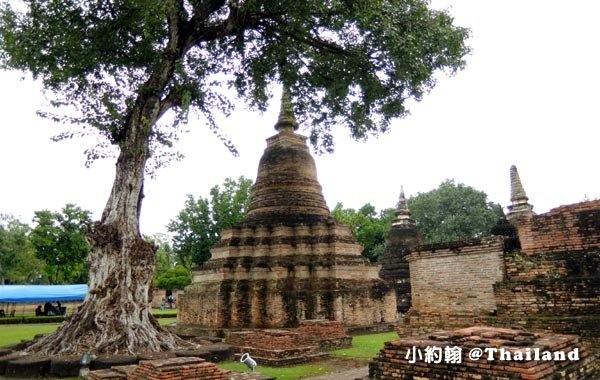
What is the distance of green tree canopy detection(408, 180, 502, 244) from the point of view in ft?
141

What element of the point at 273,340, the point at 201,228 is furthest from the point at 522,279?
the point at 201,228

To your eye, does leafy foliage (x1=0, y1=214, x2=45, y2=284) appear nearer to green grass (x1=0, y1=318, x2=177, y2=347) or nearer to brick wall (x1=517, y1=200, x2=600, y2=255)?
green grass (x1=0, y1=318, x2=177, y2=347)

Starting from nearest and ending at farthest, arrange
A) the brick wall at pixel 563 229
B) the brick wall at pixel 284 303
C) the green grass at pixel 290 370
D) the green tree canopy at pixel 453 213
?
1. the brick wall at pixel 563 229
2. the green grass at pixel 290 370
3. the brick wall at pixel 284 303
4. the green tree canopy at pixel 453 213

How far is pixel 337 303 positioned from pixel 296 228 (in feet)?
11.7

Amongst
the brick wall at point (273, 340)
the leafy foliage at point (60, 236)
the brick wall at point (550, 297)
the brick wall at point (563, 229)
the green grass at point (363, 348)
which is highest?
the leafy foliage at point (60, 236)

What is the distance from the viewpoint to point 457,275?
9844 millimetres

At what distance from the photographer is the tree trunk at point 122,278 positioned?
915 cm

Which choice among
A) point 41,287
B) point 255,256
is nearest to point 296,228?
point 255,256

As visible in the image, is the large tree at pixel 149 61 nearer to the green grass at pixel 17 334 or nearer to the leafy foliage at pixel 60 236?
the green grass at pixel 17 334

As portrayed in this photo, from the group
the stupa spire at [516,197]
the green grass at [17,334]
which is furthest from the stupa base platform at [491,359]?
the stupa spire at [516,197]

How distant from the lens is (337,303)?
17141mm

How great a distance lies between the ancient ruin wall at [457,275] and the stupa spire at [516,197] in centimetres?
1530

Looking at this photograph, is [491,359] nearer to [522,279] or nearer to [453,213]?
[522,279]

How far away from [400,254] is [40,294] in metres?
23.8
